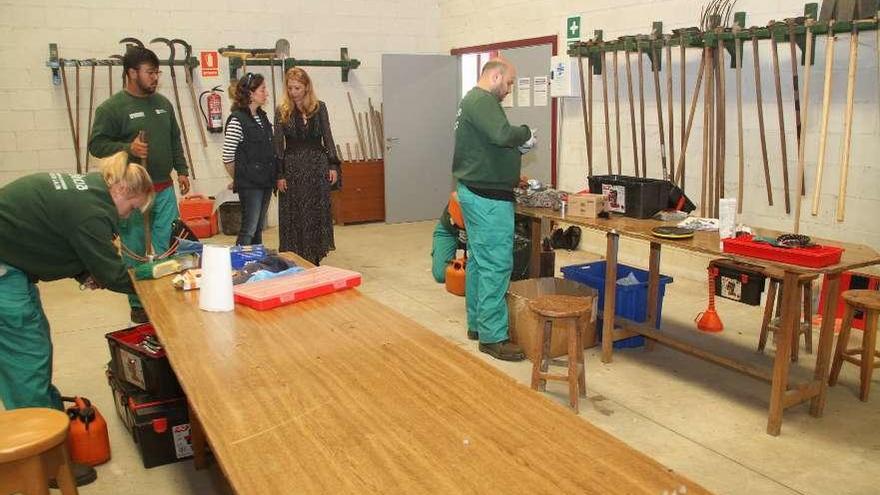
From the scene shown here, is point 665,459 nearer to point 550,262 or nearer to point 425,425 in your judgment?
point 425,425

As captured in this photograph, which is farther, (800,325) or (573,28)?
(573,28)

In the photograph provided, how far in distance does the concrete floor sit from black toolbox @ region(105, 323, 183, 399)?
0.30m

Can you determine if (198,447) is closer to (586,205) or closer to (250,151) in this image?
(586,205)

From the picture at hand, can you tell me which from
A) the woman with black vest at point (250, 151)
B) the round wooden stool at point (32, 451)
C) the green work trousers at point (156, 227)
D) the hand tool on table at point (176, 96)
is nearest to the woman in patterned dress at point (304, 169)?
the woman with black vest at point (250, 151)

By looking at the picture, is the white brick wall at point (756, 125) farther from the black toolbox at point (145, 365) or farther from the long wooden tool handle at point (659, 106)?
the black toolbox at point (145, 365)

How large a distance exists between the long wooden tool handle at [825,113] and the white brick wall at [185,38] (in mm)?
4991

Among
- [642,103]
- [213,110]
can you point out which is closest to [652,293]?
[642,103]

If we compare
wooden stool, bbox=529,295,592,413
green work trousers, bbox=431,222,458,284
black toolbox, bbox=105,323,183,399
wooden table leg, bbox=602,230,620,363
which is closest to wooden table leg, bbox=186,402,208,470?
black toolbox, bbox=105,323,183,399

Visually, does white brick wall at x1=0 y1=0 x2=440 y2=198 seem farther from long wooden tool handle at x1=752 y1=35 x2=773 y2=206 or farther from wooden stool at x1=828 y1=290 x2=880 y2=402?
wooden stool at x1=828 y1=290 x2=880 y2=402

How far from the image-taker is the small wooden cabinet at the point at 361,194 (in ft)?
25.4

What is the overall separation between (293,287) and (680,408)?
1.88 meters

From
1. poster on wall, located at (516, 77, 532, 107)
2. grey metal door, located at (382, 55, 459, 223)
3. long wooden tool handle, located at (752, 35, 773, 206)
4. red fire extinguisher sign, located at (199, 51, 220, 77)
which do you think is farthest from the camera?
grey metal door, located at (382, 55, 459, 223)

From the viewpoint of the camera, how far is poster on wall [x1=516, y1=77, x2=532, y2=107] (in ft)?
22.5

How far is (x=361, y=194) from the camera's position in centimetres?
784
